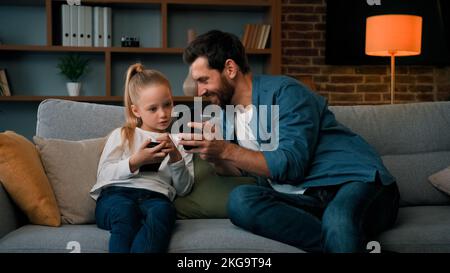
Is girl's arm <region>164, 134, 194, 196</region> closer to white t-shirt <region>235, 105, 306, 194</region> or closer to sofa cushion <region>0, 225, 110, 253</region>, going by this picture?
white t-shirt <region>235, 105, 306, 194</region>

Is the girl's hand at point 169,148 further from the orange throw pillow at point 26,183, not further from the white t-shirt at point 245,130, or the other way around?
the orange throw pillow at point 26,183

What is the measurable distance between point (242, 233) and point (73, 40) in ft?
9.69

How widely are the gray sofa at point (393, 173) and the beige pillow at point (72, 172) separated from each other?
83 mm

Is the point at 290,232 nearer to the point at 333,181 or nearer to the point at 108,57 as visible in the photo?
the point at 333,181

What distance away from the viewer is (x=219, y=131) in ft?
7.18

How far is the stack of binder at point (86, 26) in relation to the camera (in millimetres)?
4359

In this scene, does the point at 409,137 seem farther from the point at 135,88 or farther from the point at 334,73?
the point at 334,73

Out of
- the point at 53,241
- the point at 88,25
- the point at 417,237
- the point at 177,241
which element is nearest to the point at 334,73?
the point at 88,25

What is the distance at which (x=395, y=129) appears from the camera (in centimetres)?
248

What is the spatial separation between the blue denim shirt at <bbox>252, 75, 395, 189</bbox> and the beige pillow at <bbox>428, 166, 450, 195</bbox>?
40 centimetres

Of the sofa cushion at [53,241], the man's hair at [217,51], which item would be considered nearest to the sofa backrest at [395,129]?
the man's hair at [217,51]

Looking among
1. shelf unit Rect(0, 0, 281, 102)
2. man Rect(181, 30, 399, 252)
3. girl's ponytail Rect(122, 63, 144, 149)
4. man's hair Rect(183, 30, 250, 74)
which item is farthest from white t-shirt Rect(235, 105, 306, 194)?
shelf unit Rect(0, 0, 281, 102)

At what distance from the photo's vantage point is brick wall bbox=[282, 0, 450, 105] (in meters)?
4.94

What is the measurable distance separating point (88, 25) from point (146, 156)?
2684 mm
